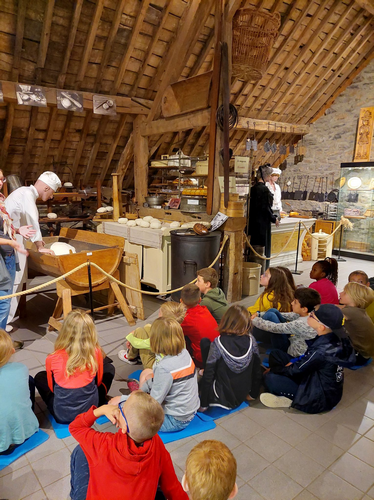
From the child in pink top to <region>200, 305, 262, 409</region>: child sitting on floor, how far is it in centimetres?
177

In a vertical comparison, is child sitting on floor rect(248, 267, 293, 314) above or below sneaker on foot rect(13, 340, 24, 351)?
above

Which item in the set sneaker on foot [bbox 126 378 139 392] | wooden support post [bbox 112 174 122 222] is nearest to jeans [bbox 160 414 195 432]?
sneaker on foot [bbox 126 378 139 392]

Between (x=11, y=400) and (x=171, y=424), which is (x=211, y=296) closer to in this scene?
(x=171, y=424)

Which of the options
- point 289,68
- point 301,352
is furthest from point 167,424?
point 289,68

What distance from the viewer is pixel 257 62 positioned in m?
6.11

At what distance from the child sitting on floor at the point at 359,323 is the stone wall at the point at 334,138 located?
845 centimetres

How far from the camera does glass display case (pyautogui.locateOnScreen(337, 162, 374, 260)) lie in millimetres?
9453

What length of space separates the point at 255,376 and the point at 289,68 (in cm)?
871

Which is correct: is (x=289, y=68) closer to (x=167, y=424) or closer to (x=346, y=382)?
(x=346, y=382)

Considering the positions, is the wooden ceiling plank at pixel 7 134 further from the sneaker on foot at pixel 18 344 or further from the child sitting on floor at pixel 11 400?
the child sitting on floor at pixel 11 400

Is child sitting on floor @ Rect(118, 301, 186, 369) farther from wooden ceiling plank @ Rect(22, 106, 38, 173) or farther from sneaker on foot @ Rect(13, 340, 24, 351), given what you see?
wooden ceiling plank @ Rect(22, 106, 38, 173)

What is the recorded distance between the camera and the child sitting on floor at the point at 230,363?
9.30ft

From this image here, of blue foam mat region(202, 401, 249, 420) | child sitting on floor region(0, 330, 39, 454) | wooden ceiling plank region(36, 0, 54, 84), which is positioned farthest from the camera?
wooden ceiling plank region(36, 0, 54, 84)

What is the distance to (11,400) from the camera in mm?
2371
